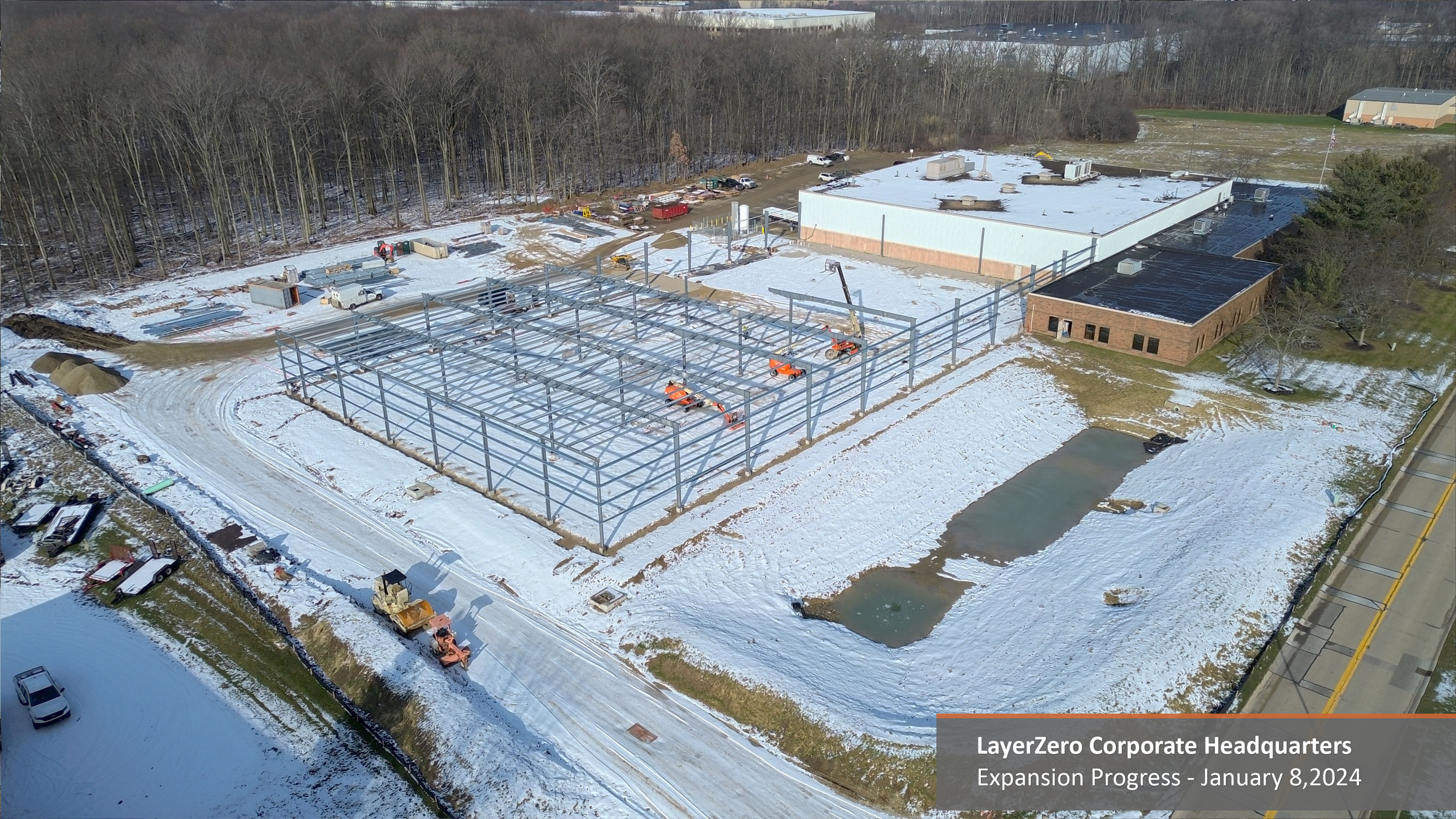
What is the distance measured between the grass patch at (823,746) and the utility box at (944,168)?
146 feet

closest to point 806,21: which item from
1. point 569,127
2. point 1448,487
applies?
point 569,127

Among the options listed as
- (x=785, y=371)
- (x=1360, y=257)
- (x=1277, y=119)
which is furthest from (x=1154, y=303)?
(x=1277, y=119)

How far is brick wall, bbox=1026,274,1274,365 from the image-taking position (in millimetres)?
35812

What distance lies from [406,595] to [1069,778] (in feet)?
49.3

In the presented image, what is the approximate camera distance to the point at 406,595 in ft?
71.2

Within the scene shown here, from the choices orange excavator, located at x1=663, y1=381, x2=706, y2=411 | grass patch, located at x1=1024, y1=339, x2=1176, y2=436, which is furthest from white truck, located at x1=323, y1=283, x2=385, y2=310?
grass patch, located at x1=1024, y1=339, x2=1176, y2=436

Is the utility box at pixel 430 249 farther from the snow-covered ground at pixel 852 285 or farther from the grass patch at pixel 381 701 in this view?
the grass patch at pixel 381 701

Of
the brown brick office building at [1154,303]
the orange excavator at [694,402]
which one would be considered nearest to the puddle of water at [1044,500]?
the brown brick office building at [1154,303]

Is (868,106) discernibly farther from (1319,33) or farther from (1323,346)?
(1319,33)

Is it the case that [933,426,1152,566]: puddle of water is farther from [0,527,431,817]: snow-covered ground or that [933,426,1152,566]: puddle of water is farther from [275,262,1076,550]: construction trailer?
[0,527,431,817]: snow-covered ground

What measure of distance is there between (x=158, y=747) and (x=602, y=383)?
18.1 meters

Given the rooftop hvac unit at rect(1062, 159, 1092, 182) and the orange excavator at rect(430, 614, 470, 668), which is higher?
the rooftop hvac unit at rect(1062, 159, 1092, 182)

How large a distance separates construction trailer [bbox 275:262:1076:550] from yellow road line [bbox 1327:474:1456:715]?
50.6 feet
